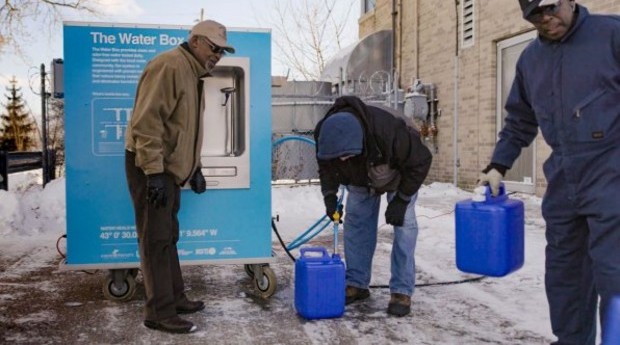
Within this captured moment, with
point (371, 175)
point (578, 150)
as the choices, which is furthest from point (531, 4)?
point (371, 175)

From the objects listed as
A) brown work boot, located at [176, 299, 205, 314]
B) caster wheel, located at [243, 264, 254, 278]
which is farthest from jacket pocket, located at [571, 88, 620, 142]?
caster wheel, located at [243, 264, 254, 278]

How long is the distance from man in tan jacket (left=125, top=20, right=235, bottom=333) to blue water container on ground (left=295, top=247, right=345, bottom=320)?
0.75 m

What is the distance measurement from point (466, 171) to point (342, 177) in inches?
296

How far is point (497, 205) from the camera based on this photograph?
3.28 meters

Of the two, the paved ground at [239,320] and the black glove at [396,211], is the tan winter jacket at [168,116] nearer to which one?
the paved ground at [239,320]

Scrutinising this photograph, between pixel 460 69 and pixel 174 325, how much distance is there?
9065 millimetres

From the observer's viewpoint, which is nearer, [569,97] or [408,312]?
[569,97]

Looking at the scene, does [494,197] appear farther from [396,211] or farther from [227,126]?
[227,126]

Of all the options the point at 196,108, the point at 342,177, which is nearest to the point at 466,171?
the point at 342,177

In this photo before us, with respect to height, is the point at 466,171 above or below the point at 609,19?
below

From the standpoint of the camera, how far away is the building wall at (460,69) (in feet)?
33.9

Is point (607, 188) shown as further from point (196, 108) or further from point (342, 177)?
point (196, 108)

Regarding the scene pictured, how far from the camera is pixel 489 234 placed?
10.6ft

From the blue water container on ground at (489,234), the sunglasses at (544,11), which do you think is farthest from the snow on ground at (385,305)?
the sunglasses at (544,11)
